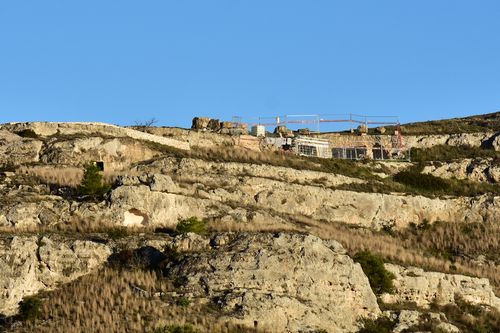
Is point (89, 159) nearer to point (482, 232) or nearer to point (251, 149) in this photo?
point (251, 149)

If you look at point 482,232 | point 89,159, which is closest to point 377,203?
point 482,232

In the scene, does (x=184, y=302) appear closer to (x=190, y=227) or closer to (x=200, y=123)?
(x=190, y=227)

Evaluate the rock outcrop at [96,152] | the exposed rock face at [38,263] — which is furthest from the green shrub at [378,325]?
the rock outcrop at [96,152]

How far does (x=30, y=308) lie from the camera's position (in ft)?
122

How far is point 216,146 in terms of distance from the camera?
249 ft

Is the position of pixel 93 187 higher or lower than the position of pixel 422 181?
lower

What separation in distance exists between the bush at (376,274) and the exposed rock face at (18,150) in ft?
86.6

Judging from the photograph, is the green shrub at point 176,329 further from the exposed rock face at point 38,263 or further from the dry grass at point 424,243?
the dry grass at point 424,243

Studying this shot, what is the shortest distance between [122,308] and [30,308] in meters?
3.75

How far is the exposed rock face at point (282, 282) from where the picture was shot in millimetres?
36969

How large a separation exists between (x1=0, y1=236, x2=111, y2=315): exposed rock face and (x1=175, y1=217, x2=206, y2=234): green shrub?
5286mm

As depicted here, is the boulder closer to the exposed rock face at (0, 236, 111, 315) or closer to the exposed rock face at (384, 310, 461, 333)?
the exposed rock face at (0, 236, 111, 315)

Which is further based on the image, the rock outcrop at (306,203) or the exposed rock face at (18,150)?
the exposed rock face at (18,150)

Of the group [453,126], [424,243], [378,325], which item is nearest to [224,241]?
[378,325]
